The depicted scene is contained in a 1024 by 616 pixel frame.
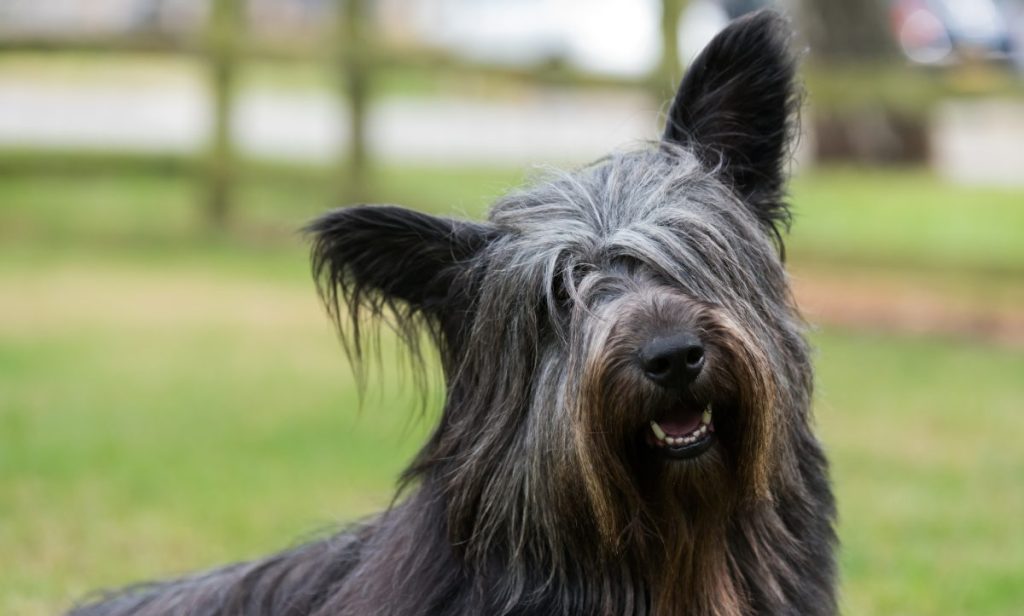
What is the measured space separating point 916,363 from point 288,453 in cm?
483

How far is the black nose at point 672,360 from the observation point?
3.38 meters

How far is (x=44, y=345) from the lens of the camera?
1093 centimetres

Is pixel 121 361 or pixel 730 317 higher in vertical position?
pixel 730 317

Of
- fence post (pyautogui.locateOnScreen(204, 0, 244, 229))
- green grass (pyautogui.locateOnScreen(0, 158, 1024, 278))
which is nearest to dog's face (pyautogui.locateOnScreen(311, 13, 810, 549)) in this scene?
green grass (pyautogui.locateOnScreen(0, 158, 1024, 278))

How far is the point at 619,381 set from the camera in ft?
11.2

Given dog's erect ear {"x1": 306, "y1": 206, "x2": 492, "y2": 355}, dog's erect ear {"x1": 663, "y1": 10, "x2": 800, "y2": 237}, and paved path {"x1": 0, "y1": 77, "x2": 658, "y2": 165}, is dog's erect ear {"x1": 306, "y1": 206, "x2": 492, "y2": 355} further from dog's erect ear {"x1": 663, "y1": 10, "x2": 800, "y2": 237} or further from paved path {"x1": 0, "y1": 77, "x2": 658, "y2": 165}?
paved path {"x1": 0, "y1": 77, "x2": 658, "y2": 165}

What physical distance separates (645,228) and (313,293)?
9865mm

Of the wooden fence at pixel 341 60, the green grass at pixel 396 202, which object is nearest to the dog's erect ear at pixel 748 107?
the green grass at pixel 396 202

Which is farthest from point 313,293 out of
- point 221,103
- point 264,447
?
point 264,447

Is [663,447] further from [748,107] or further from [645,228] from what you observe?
[748,107]

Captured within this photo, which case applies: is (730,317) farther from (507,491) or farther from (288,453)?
(288,453)

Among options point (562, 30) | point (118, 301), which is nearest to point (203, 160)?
point (118, 301)

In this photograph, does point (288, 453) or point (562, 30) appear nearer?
point (288, 453)

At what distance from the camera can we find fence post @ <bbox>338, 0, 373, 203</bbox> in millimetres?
15773
